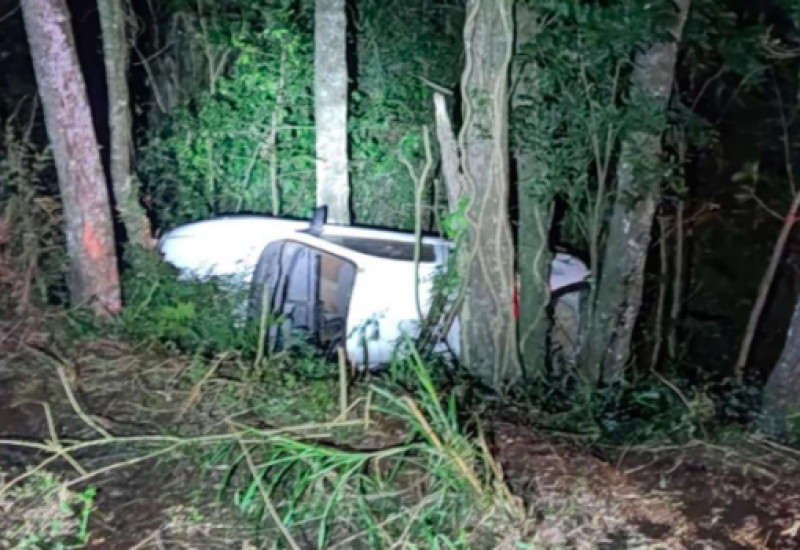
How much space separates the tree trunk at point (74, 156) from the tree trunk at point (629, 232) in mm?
3509

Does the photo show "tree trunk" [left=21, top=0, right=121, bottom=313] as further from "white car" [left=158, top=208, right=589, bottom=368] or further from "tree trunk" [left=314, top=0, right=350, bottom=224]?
"tree trunk" [left=314, top=0, right=350, bottom=224]

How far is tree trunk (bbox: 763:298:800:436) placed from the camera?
5.60 m

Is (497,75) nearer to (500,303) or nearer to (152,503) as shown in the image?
(500,303)

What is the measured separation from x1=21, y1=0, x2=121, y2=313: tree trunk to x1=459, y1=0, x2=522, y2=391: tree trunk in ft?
8.33

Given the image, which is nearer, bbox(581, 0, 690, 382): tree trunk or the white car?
bbox(581, 0, 690, 382): tree trunk

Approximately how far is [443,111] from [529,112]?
28.2 inches

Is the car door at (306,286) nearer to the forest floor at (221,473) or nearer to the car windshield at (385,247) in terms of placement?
the car windshield at (385,247)

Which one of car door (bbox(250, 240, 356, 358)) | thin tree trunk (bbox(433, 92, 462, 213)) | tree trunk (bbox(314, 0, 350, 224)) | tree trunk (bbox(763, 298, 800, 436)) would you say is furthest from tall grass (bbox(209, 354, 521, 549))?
tree trunk (bbox(314, 0, 350, 224))

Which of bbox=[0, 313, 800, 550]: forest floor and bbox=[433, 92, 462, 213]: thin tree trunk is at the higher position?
bbox=[433, 92, 462, 213]: thin tree trunk

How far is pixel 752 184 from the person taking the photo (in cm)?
1113

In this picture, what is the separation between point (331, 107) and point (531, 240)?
262 centimetres

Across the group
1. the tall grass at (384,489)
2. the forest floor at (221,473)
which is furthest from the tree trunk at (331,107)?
the tall grass at (384,489)

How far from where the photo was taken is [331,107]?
9398 mm

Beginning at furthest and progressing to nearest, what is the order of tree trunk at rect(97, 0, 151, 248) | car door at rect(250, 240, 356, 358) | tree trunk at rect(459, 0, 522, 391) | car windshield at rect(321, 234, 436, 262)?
tree trunk at rect(97, 0, 151, 248) < car windshield at rect(321, 234, 436, 262) < car door at rect(250, 240, 356, 358) < tree trunk at rect(459, 0, 522, 391)
